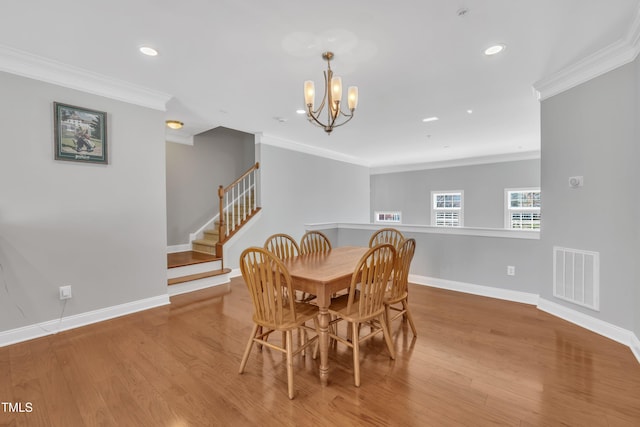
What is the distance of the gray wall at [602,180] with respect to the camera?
242 centimetres

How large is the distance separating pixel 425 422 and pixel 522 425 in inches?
20.6

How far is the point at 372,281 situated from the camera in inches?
80.0

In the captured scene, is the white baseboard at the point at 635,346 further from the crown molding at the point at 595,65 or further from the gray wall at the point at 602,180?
the crown molding at the point at 595,65

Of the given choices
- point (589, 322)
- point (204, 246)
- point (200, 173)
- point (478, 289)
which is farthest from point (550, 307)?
point (200, 173)

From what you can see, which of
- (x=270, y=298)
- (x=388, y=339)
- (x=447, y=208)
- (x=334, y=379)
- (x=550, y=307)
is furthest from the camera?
(x=447, y=208)

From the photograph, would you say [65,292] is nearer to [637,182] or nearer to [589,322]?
[589,322]

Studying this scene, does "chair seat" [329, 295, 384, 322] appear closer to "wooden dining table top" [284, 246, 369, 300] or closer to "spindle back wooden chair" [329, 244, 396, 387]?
"spindle back wooden chair" [329, 244, 396, 387]

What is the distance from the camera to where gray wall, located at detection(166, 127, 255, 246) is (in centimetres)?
534

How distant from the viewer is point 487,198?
743 cm

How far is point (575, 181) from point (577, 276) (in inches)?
38.4

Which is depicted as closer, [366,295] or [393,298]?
[366,295]

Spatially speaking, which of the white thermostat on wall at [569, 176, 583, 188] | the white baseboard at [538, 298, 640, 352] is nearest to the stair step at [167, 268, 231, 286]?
the white baseboard at [538, 298, 640, 352]

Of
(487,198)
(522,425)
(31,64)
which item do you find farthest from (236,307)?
(487,198)

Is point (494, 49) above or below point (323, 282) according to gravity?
above
